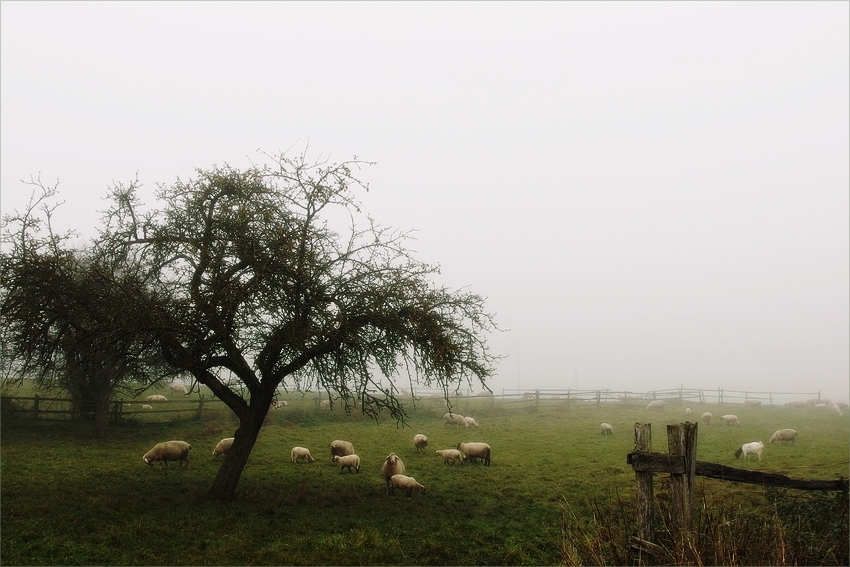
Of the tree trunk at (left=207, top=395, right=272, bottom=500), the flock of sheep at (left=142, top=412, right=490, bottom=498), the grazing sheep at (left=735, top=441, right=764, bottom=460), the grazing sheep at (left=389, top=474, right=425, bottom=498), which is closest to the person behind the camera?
the tree trunk at (left=207, top=395, right=272, bottom=500)

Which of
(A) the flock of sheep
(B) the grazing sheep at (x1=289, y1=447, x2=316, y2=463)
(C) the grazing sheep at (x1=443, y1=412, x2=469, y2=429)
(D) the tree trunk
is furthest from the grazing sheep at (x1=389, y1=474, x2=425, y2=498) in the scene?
(C) the grazing sheep at (x1=443, y1=412, x2=469, y2=429)

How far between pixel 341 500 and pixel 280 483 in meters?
2.70

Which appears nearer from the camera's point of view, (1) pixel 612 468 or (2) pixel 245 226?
(2) pixel 245 226

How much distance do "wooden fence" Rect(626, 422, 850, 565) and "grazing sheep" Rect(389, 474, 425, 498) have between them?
8.38m

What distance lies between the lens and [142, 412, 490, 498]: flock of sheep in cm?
1452

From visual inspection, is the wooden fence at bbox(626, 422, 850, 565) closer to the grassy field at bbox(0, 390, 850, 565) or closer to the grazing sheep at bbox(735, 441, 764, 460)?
the grassy field at bbox(0, 390, 850, 565)

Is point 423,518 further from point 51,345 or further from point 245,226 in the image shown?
point 51,345

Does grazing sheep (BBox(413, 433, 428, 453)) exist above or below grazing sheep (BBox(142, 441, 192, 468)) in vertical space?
below

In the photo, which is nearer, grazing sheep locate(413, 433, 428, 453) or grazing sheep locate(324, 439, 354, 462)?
grazing sheep locate(324, 439, 354, 462)

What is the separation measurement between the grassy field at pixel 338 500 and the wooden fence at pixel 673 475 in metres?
0.29

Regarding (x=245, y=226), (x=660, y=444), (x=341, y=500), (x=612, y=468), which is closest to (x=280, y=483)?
(x=341, y=500)

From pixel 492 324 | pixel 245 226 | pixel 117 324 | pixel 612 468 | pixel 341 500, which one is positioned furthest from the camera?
pixel 612 468

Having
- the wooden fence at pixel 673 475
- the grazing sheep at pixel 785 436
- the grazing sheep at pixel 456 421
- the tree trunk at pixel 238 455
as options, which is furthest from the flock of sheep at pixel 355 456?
the grazing sheep at pixel 785 436

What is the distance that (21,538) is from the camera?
9.56m
